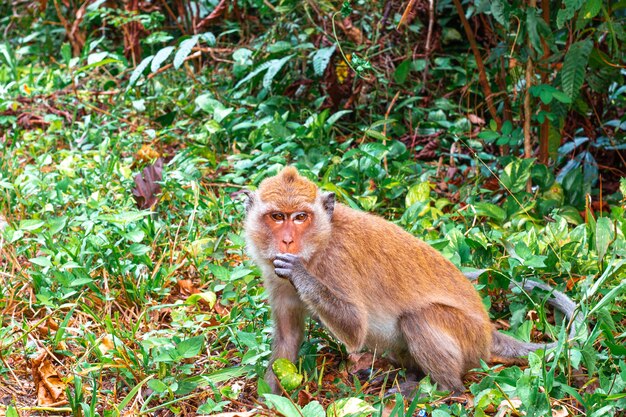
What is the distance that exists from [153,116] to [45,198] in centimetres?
249

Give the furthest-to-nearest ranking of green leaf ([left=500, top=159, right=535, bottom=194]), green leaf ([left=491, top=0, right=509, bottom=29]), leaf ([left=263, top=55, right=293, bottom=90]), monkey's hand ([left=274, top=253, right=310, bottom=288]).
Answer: leaf ([left=263, top=55, right=293, bottom=90]), green leaf ([left=500, top=159, right=535, bottom=194]), green leaf ([left=491, top=0, right=509, bottom=29]), monkey's hand ([left=274, top=253, right=310, bottom=288])

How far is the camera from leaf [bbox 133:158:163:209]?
6.53 m

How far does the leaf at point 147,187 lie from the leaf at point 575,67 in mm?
3222

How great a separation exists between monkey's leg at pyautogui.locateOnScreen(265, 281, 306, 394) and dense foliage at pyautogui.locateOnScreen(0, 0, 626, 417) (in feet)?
0.34

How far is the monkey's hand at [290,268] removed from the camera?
4418mm

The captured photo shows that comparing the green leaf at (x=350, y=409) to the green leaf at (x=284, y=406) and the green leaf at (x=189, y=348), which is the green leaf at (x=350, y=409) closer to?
the green leaf at (x=284, y=406)

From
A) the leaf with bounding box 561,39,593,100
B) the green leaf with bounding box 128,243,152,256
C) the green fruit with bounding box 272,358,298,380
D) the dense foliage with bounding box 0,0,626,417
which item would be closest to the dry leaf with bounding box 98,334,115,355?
the dense foliage with bounding box 0,0,626,417

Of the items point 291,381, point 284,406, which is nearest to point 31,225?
point 291,381

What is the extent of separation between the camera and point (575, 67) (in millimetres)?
6188

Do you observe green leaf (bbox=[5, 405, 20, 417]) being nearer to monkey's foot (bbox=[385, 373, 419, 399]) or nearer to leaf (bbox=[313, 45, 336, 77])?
monkey's foot (bbox=[385, 373, 419, 399])

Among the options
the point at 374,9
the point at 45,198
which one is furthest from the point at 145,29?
the point at 45,198

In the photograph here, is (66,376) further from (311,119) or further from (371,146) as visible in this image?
(311,119)

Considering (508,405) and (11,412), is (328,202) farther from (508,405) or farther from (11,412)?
(11,412)

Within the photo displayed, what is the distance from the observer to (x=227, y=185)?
7.00 metres
